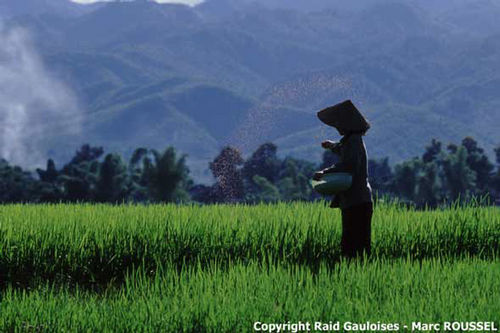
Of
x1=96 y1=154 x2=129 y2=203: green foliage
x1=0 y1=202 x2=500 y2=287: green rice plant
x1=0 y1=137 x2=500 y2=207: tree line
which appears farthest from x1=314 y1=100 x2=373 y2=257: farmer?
x1=96 y1=154 x2=129 y2=203: green foliage

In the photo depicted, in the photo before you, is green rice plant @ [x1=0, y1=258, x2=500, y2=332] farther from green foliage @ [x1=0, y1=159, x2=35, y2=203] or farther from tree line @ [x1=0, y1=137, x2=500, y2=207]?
green foliage @ [x1=0, y1=159, x2=35, y2=203]

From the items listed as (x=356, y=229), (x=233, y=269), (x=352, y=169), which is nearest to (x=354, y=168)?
(x=352, y=169)

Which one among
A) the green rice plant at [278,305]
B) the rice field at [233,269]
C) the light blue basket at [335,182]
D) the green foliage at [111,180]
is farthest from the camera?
the green foliage at [111,180]

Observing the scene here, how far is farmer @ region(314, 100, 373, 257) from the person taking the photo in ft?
26.7

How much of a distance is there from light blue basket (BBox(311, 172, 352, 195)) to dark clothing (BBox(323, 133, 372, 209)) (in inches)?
3.7

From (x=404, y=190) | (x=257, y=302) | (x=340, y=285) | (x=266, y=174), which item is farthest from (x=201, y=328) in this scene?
(x=266, y=174)

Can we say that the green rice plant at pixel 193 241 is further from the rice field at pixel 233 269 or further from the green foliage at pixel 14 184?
the green foliage at pixel 14 184

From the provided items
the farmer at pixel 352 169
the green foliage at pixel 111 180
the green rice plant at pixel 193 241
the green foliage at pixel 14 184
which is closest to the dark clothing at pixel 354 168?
the farmer at pixel 352 169

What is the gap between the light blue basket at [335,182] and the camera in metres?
8.05

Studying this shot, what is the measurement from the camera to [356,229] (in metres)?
8.31

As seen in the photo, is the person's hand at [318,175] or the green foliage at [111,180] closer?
the person's hand at [318,175]

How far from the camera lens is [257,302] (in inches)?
241

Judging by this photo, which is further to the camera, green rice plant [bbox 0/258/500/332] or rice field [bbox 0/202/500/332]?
rice field [bbox 0/202/500/332]

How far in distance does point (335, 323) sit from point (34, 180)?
113ft
